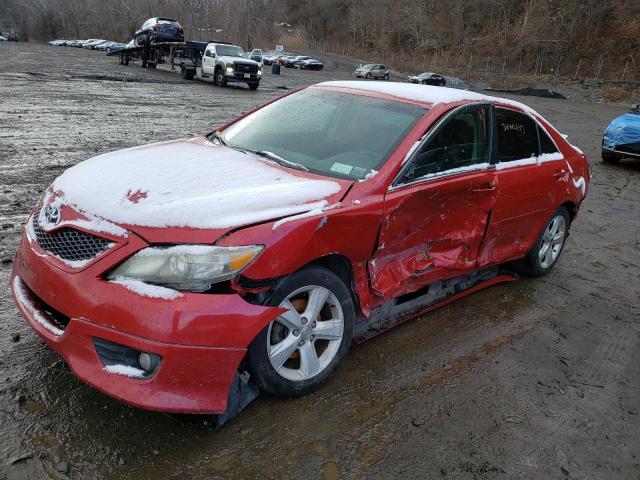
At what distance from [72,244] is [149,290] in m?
0.53

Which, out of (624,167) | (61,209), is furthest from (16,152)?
(624,167)

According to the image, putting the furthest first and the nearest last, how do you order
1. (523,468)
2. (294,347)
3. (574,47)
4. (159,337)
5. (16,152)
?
1. (574,47)
2. (16,152)
3. (294,347)
4. (523,468)
5. (159,337)

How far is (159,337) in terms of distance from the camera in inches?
89.1

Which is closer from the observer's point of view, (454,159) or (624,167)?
(454,159)

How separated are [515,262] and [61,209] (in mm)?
3762

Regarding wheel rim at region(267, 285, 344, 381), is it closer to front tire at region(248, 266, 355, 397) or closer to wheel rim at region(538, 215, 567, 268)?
front tire at region(248, 266, 355, 397)

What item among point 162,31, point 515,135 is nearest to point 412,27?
point 162,31

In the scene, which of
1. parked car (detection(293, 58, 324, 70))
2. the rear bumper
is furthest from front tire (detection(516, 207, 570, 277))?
parked car (detection(293, 58, 324, 70))

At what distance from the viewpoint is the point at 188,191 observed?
2.71 m

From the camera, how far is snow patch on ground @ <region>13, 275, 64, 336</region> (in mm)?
2494

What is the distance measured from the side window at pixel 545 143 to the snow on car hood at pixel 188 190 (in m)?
2.43

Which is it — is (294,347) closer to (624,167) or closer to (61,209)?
(61,209)

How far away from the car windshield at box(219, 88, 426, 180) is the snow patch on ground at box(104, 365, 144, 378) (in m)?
1.53

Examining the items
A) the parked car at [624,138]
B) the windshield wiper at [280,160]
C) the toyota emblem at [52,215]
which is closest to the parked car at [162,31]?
the parked car at [624,138]
